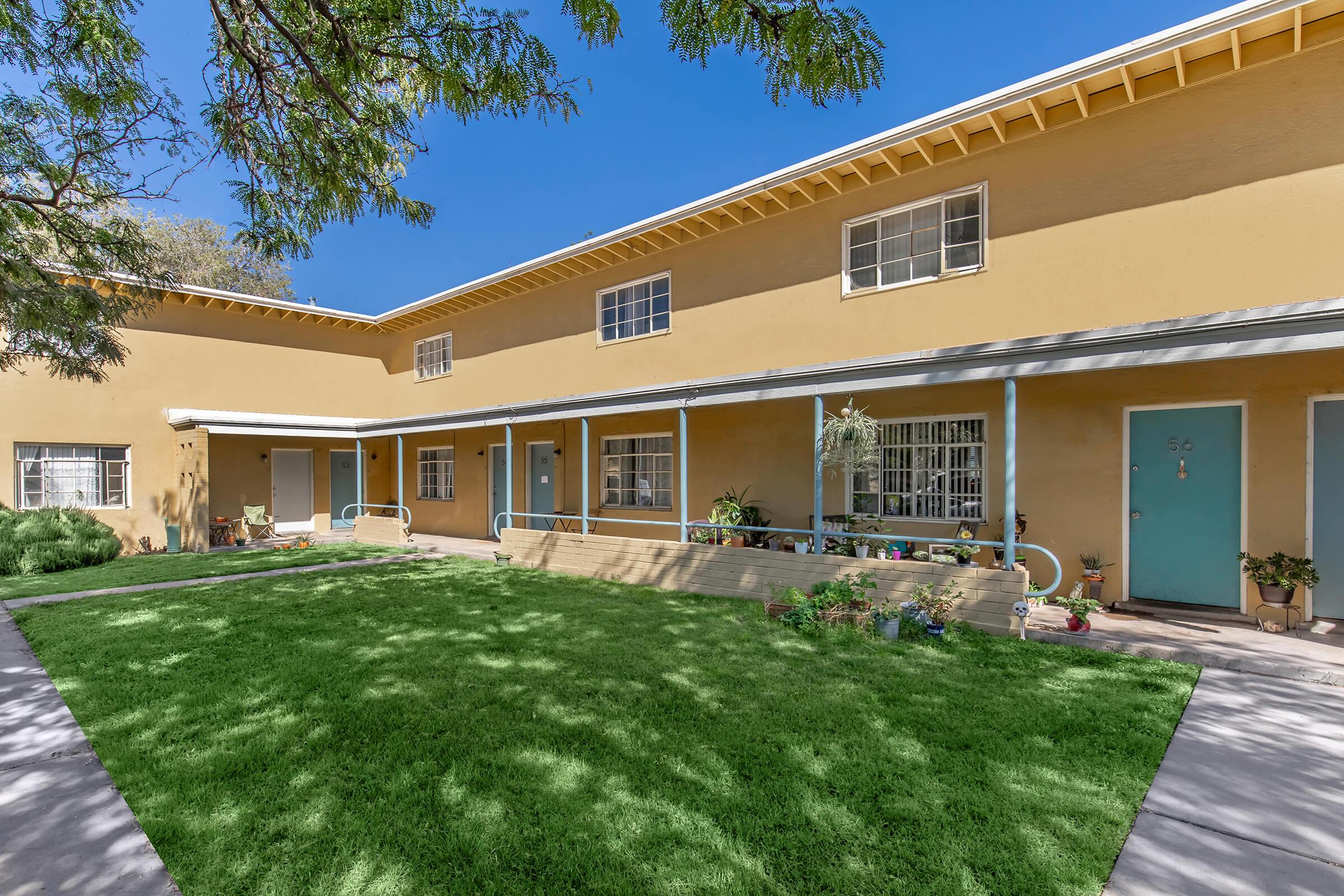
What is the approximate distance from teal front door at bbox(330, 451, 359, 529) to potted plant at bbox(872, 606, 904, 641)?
51.3ft

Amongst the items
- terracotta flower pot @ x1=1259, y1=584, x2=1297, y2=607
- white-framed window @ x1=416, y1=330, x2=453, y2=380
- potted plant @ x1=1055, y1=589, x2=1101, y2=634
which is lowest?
potted plant @ x1=1055, y1=589, x2=1101, y2=634

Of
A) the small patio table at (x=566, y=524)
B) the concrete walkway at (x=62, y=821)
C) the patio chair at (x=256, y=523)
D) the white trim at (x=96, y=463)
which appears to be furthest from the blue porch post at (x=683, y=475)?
the white trim at (x=96, y=463)

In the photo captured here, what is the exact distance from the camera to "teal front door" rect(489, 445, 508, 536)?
591 inches

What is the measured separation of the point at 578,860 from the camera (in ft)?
8.82

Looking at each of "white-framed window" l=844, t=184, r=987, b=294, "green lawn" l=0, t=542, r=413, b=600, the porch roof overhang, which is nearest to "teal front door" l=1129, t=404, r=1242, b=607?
the porch roof overhang

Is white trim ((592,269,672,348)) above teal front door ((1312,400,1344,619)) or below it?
above

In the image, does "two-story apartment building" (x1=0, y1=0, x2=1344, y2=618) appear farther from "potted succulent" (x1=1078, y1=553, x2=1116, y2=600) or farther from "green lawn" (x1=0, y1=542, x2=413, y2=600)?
"green lawn" (x1=0, y1=542, x2=413, y2=600)

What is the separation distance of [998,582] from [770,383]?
3628mm

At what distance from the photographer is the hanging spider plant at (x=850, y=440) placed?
7.59 metres

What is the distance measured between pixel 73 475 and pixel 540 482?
9.91 metres

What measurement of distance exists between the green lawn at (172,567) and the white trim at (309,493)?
3040 mm

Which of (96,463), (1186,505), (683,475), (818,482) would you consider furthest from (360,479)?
(1186,505)

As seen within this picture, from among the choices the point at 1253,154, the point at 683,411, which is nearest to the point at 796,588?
the point at 683,411

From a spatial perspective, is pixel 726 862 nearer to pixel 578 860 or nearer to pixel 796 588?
pixel 578 860
